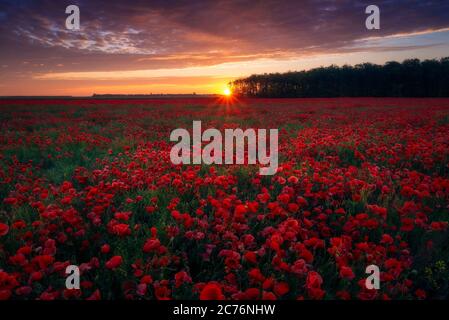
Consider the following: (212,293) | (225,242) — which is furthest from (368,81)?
(212,293)

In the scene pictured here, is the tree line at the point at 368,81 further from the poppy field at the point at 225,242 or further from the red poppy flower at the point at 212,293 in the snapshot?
the red poppy flower at the point at 212,293

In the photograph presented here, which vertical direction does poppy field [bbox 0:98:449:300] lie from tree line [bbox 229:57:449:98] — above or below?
below

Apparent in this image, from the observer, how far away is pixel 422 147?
559 cm

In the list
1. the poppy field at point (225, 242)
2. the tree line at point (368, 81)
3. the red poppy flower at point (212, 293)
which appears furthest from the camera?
the tree line at point (368, 81)

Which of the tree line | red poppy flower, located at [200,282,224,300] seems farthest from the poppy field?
the tree line

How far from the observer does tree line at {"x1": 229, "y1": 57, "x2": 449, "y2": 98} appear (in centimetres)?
5300

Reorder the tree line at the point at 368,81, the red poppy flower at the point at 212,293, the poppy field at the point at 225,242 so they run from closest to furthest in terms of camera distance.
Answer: the red poppy flower at the point at 212,293, the poppy field at the point at 225,242, the tree line at the point at 368,81

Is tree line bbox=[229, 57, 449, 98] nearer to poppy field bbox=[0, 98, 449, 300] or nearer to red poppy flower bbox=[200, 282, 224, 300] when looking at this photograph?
poppy field bbox=[0, 98, 449, 300]

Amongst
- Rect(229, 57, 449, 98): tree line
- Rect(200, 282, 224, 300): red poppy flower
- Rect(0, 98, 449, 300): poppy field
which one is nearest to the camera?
Rect(200, 282, 224, 300): red poppy flower

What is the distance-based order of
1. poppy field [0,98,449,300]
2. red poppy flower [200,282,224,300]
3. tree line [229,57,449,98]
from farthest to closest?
tree line [229,57,449,98] < poppy field [0,98,449,300] < red poppy flower [200,282,224,300]

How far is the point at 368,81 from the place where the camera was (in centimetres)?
5678

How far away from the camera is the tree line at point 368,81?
53000 mm

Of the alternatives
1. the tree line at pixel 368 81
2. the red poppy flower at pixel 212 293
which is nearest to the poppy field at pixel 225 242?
the red poppy flower at pixel 212 293

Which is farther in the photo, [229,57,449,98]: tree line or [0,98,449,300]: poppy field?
[229,57,449,98]: tree line
